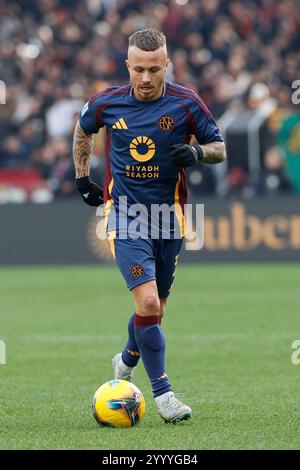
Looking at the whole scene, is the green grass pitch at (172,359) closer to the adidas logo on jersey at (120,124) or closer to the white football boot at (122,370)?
the white football boot at (122,370)

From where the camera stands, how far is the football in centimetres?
631

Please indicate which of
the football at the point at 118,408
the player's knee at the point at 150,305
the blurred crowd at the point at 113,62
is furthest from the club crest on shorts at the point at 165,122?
the blurred crowd at the point at 113,62

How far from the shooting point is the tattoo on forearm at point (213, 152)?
6715 millimetres

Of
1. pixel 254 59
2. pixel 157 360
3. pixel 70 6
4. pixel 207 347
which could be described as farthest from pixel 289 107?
pixel 157 360

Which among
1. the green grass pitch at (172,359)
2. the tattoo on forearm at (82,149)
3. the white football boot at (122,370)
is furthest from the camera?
the white football boot at (122,370)

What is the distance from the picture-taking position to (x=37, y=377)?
8336 millimetres

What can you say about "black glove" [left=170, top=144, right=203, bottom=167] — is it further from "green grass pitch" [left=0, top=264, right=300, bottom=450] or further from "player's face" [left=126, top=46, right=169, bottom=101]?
"green grass pitch" [left=0, top=264, right=300, bottom=450]

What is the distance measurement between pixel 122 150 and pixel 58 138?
1305 centimetres

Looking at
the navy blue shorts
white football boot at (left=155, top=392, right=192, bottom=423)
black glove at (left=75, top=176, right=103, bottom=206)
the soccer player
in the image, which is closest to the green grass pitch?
white football boot at (left=155, top=392, right=192, bottom=423)

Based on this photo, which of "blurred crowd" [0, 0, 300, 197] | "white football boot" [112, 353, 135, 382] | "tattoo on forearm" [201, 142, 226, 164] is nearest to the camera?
"tattoo on forearm" [201, 142, 226, 164]

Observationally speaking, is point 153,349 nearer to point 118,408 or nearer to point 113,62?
point 118,408

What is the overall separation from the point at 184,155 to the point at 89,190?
94 cm

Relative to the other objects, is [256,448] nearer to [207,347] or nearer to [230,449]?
[230,449]

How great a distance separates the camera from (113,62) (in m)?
20.6
